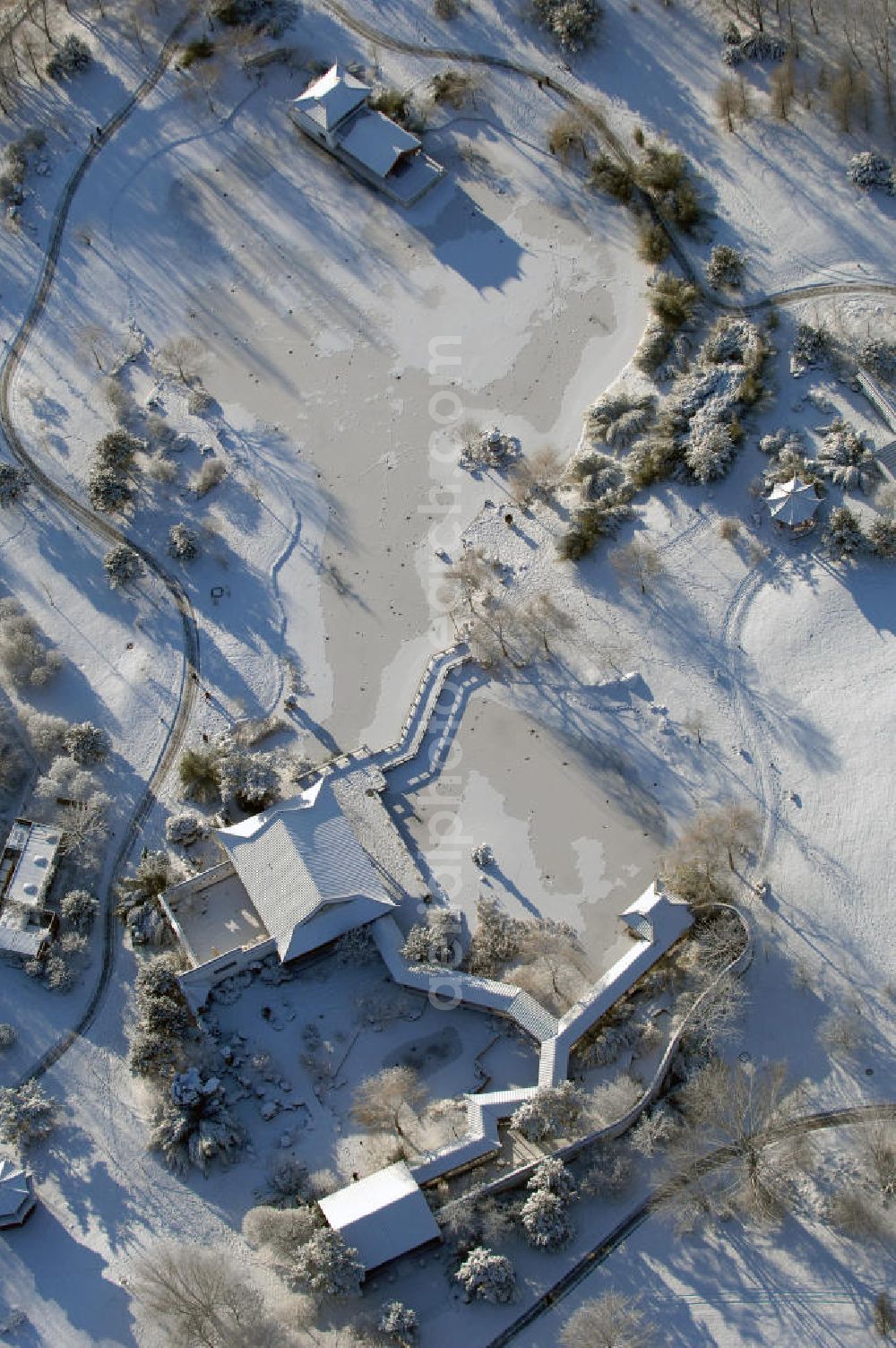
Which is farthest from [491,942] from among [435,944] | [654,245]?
[654,245]

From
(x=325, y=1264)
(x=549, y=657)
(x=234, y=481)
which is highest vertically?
(x=549, y=657)

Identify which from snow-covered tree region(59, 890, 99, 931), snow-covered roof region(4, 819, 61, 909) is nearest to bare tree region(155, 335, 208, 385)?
snow-covered roof region(4, 819, 61, 909)

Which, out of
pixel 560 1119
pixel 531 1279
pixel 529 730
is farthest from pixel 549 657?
pixel 531 1279

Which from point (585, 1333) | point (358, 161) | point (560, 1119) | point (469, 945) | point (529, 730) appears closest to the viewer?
point (585, 1333)

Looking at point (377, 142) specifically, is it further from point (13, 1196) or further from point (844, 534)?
point (13, 1196)

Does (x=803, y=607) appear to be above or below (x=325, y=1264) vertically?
above

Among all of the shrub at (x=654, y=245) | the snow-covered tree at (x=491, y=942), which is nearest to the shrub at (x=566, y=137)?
the shrub at (x=654, y=245)

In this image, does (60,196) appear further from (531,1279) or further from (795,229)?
(531,1279)
